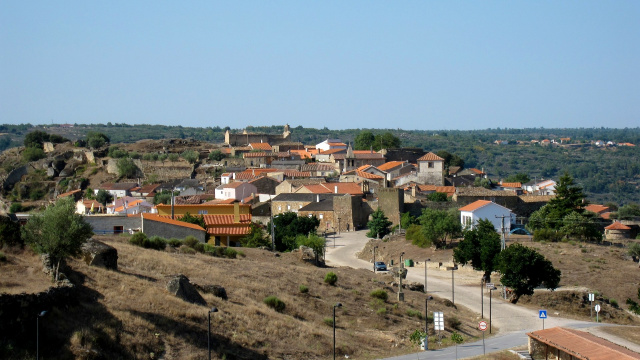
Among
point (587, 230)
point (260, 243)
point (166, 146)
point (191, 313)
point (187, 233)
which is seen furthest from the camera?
point (166, 146)

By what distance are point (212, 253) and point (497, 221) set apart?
2139 centimetres

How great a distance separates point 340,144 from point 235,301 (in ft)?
239

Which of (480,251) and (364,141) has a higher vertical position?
(364,141)

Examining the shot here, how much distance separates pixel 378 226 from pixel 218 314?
96.4 feet

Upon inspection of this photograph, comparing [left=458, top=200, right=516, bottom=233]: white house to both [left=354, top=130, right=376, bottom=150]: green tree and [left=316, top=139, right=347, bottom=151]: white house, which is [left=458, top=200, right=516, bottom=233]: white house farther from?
[left=316, top=139, right=347, bottom=151]: white house

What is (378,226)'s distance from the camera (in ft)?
167

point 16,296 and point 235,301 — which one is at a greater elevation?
point 16,296

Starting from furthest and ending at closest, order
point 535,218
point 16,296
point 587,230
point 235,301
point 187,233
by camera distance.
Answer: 1. point 535,218
2. point 587,230
3. point 187,233
4. point 235,301
5. point 16,296

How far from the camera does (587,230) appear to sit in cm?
4866

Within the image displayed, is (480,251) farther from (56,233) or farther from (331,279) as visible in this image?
(56,233)

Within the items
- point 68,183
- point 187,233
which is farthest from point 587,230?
point 68,183

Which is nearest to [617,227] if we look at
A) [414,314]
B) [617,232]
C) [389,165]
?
[617,232]

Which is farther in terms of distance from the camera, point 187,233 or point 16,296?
point 187,233

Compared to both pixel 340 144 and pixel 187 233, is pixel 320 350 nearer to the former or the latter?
pixel 187 233
